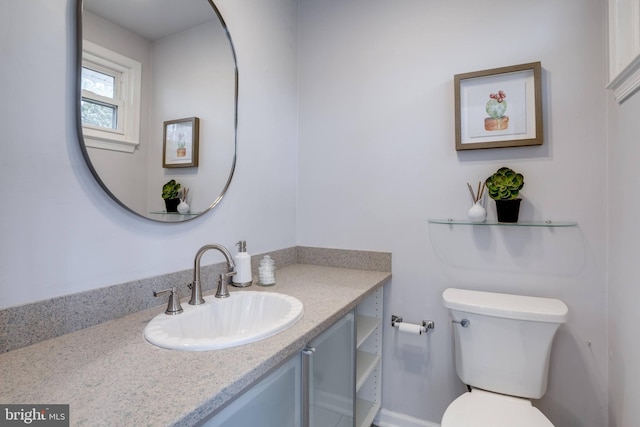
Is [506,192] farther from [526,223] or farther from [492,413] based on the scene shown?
[492,413]

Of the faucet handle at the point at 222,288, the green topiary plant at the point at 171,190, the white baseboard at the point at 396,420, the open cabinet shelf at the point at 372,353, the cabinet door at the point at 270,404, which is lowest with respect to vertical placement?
the white baseboard at the point at 396,420

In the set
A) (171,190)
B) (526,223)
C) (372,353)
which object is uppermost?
(171,190)

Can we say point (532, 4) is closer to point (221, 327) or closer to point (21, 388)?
point (221, 327)

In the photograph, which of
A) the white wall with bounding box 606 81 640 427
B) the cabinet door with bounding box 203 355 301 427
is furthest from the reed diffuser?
the cabinet door with bounding box 203 355 301 427

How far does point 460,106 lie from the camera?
149 cm

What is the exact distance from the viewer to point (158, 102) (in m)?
1.12

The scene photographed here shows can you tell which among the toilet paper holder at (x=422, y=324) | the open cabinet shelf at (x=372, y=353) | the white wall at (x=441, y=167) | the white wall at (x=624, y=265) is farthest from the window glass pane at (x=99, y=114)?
the white wall at (x=624, y=265)

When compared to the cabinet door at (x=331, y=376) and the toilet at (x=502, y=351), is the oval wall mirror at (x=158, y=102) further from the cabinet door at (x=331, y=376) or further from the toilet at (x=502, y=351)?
the toilet at (x=502, y=351)

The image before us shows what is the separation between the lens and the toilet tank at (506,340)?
1.21 meters

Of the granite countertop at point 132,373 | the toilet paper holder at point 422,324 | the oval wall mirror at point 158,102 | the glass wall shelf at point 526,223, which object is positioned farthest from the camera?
the toilet paper holder at point 422,324

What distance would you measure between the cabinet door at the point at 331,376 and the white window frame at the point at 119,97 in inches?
34.8

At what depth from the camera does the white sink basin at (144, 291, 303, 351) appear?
0.81m

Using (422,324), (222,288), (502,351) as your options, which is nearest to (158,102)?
(222,288)

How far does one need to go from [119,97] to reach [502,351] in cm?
169
